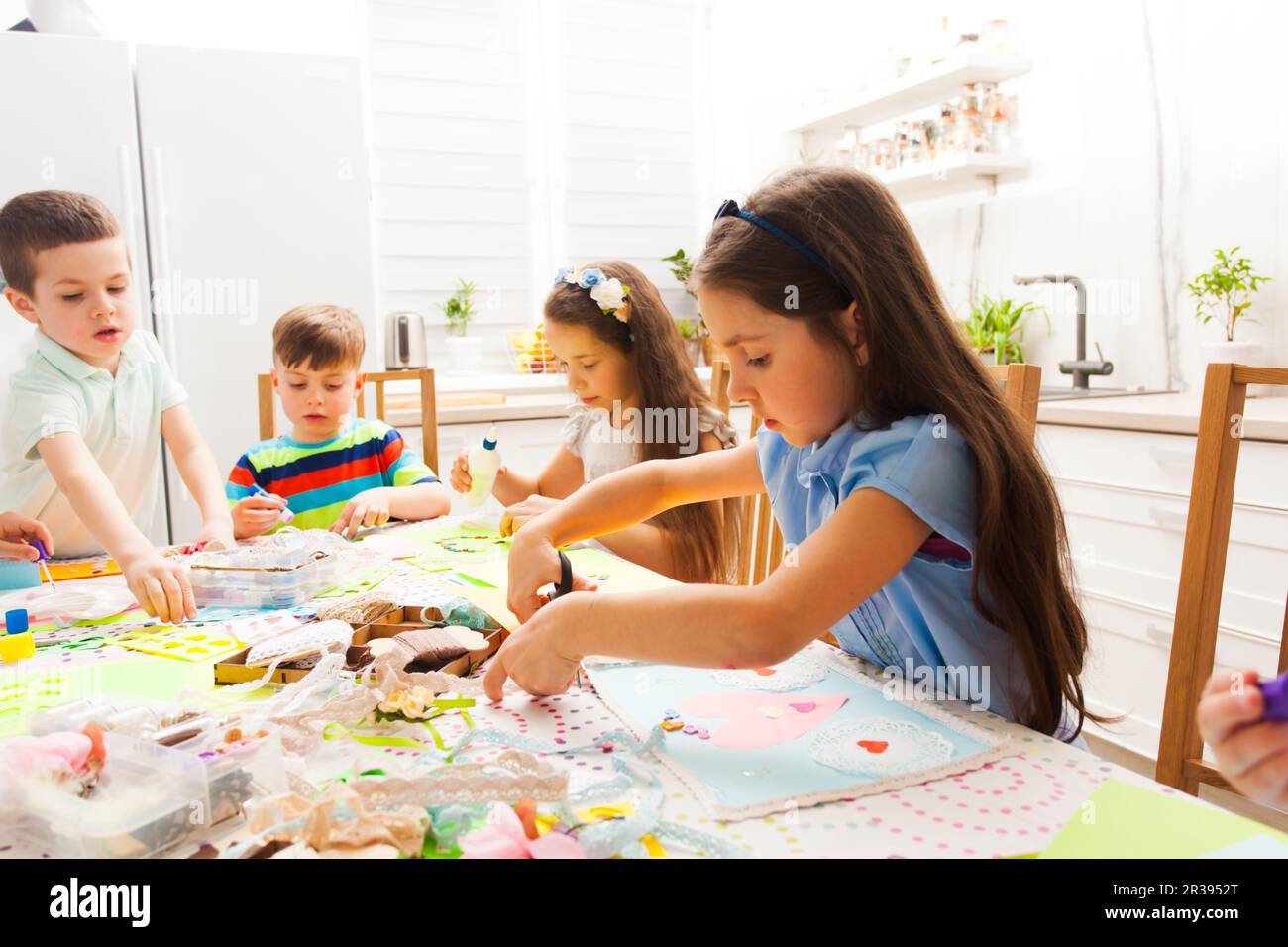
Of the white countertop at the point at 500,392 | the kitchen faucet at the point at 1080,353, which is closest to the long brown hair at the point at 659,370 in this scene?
the white countertop at the point at 500,392

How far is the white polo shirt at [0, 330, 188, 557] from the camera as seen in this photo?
4.75 feet

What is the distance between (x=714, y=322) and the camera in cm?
98

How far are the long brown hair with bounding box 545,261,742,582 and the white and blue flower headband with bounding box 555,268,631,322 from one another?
0.01 m

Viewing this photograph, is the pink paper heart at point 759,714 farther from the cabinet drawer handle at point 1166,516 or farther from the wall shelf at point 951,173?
the wall shelf at point 951,173

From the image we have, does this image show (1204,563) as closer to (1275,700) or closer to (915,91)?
(1275,700)

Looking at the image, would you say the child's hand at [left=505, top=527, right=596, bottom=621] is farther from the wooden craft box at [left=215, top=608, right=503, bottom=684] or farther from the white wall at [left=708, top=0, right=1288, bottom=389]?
the white wall at [left=708, top=0, right=1288, bottom=389]

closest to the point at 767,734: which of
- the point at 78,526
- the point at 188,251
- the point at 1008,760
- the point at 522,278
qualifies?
the point at 1008,760

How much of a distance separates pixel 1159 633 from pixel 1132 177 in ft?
4.28

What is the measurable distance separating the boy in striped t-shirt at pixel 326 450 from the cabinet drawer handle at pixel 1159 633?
1607 millimetres

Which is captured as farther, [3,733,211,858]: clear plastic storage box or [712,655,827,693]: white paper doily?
[712,655,827,693]: white paper doily

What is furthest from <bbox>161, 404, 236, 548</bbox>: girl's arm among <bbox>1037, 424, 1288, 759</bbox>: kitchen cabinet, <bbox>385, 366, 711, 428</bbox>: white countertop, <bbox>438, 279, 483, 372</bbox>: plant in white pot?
<bbox>438, 279, 483, 372</bbox>: plant in white pot

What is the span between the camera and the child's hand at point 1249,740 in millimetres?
490

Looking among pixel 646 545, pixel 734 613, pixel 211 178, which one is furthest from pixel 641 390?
pixel 211 178

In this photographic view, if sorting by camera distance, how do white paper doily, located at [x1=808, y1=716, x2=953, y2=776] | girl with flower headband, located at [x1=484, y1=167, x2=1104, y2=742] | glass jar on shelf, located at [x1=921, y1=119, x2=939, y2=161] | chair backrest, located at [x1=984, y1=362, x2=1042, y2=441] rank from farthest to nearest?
glass jar on shelf, located at [x1=921, y1=119, x2=939, y2=161], chair backrest, located at [x1=984, y1=362, x2=1042, y2=441], girl with flower headband, located at [x1=484, y1=167, x2=1104, y2=742], white paper doily, located at [x1=808, y1=716, x2=953, y2=776]
